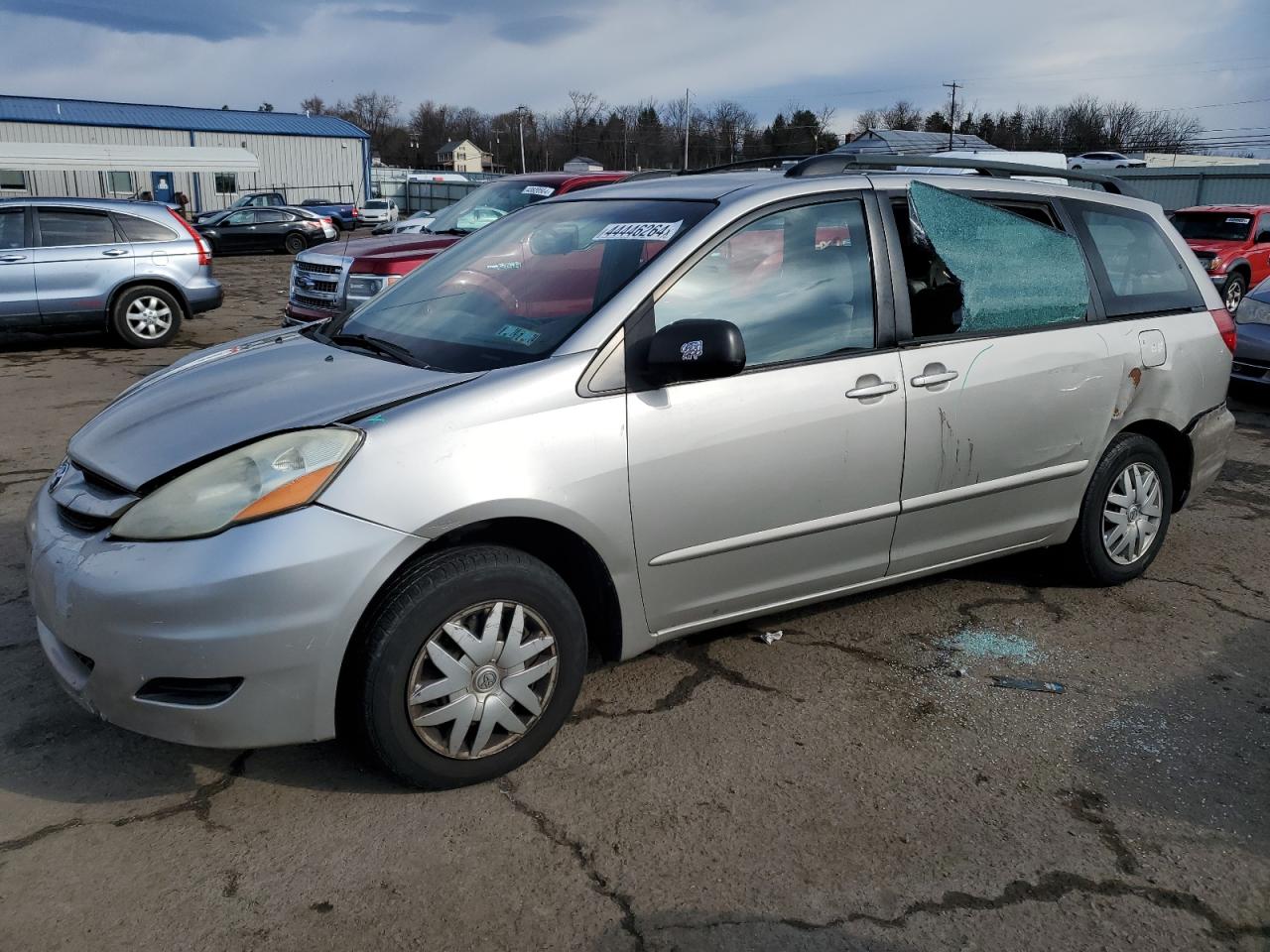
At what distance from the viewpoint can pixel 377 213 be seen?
3922cm

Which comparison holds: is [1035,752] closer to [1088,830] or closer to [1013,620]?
[1088,830]

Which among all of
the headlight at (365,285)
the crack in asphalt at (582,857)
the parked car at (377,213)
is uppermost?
the parked car at (377,213)

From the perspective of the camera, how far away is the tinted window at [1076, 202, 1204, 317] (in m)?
4.15

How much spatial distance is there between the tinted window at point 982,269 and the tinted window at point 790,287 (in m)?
0.23

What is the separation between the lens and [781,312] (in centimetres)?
333

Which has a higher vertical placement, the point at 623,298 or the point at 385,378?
the point at 623,298

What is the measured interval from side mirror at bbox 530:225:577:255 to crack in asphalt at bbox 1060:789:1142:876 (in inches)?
93.9

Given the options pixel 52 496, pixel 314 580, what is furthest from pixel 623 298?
pixel 52 496

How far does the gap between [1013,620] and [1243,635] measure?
2.92 ft

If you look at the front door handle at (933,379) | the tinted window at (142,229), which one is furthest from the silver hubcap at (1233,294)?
the tinted window at (142,229)

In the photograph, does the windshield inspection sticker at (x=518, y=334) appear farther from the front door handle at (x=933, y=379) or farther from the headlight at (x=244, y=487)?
the front door handle at (x=933, y=379)

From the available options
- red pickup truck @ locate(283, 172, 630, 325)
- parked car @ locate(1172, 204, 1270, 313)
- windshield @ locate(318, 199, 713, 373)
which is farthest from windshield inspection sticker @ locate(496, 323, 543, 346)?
parked car @ locate(1172, 204, 1270, 313)

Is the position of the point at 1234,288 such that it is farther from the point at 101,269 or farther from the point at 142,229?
the point at 101,269

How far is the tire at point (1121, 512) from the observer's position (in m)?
4.17
